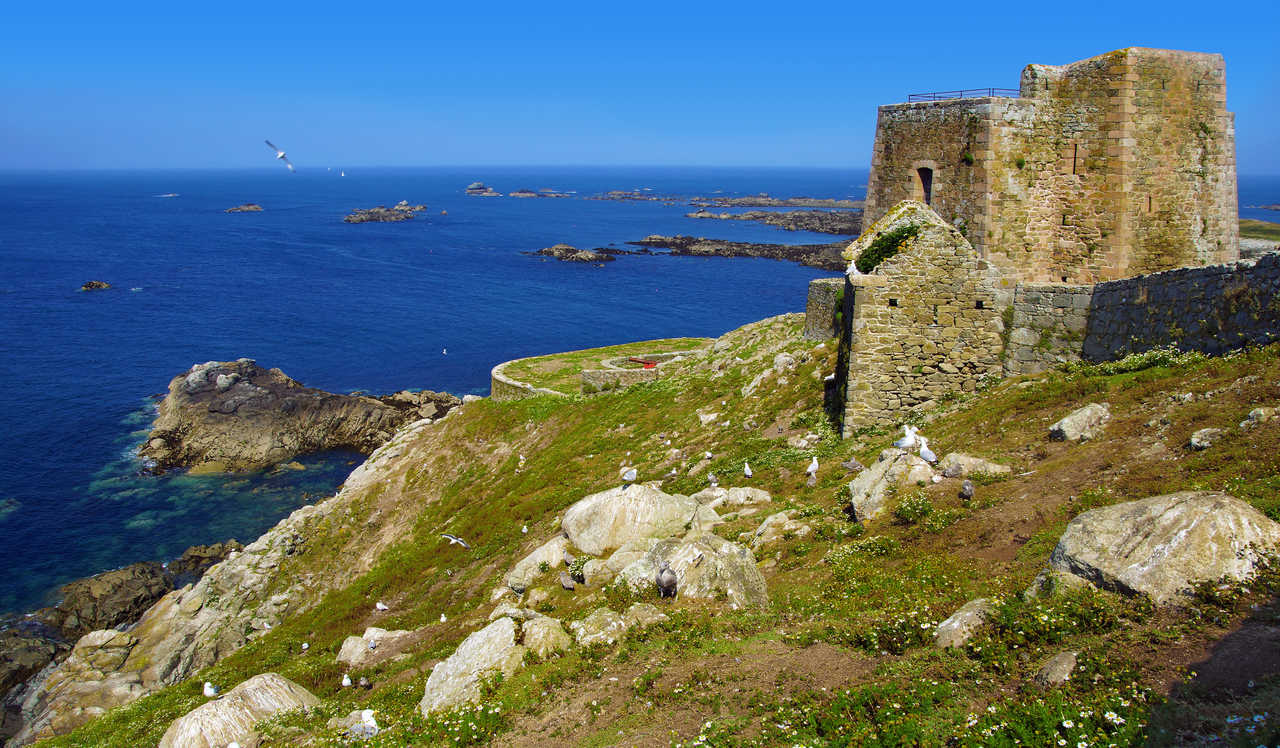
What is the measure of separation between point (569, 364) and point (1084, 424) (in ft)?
96.7

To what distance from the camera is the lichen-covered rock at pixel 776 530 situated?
38.2 feet

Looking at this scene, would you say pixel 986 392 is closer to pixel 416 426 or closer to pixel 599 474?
pixel 599 474

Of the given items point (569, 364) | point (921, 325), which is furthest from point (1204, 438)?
point (569, 364)

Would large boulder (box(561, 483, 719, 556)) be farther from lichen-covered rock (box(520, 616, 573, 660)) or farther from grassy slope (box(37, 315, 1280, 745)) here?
lichen-covered rock (box(520, 616, 573, 660))

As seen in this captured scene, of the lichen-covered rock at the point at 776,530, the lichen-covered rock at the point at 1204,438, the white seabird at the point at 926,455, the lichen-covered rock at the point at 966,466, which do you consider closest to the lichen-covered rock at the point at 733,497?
the lichen-covered rock at the point at 776,530

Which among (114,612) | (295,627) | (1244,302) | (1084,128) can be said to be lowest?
(114,612)

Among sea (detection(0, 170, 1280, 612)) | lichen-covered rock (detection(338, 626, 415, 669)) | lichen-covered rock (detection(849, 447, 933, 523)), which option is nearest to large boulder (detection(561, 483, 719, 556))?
lichen-covered rock (detection(849, 447, 933, 523))

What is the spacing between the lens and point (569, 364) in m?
38.9

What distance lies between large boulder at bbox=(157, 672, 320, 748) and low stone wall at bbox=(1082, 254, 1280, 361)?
14916mm

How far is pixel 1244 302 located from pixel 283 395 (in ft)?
179

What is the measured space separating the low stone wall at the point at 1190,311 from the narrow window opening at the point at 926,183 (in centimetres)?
533

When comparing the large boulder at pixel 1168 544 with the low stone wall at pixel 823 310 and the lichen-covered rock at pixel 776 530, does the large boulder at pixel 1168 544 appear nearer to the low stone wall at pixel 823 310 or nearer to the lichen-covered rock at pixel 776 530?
the lichen-covered rock at pixel 776 530

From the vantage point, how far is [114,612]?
3172cm

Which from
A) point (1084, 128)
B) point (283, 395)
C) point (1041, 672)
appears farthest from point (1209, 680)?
point (283, 395)
